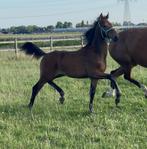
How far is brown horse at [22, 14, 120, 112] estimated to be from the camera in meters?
7.80

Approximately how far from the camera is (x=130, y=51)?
966cm

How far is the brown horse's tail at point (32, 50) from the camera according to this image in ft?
28.4

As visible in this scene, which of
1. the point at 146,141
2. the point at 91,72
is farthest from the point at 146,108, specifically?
the point at 146,141

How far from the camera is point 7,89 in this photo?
10.7 metres

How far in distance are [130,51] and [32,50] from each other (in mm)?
2462

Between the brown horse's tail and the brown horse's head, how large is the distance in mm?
1499

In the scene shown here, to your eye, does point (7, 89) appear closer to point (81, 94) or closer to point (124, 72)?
point (81, 94)

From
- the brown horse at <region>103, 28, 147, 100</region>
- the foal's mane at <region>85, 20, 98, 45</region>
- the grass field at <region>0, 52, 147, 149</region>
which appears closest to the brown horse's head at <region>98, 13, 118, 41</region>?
the foal's mane at <region>85, 20, 98, 45</region>

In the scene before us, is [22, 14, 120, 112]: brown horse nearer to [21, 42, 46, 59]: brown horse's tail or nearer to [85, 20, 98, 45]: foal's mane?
[85, 20, 98, 45]: foal's mane

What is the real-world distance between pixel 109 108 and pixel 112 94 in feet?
4.34

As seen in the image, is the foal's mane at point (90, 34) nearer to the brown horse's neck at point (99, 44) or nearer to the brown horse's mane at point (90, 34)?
the brown horse's mane at point (90, 34)

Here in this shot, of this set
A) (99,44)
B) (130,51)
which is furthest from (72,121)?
(130,51)

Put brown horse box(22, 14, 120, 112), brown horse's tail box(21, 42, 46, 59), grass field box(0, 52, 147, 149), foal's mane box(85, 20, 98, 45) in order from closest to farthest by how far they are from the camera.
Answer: grass field box(0, 52, 147, 149)
brown horse box(22, 14, 120, 112)
foal's mane box(85, 20, 98, 45)
brown horse's tail box(21, 42, 46, 59)

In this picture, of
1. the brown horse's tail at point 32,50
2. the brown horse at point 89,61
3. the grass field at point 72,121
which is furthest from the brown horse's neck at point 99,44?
the brown horse's tail at point 32,50
